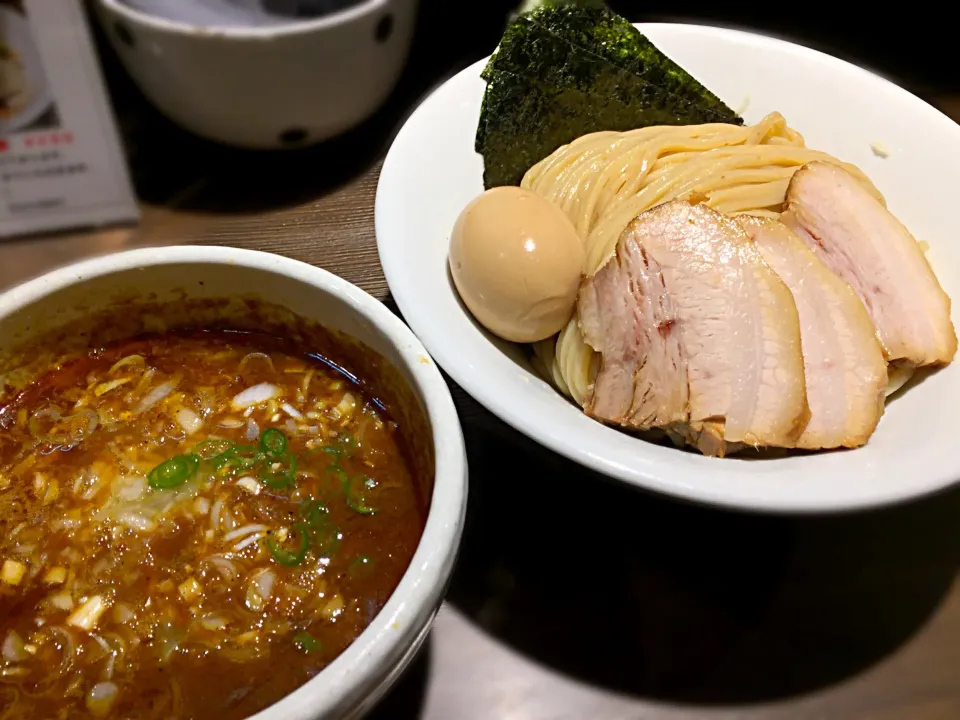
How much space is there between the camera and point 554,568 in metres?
0.97

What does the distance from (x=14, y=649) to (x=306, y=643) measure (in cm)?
27

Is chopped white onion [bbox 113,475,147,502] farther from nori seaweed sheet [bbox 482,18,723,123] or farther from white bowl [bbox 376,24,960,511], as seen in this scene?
nori seaweed sheet [bbox 482,18,723,123]

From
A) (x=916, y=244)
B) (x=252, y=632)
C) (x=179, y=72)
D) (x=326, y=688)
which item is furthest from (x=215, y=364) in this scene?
(x=916, y=244)

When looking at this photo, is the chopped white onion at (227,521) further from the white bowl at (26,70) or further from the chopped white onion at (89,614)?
the white bowl at (26,70)

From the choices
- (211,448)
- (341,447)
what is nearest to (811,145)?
(341,447)

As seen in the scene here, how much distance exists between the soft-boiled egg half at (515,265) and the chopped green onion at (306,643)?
0.48 metres

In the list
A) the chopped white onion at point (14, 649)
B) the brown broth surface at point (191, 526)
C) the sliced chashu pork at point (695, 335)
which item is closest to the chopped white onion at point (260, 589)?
the brown broth surface at point (191, 526)

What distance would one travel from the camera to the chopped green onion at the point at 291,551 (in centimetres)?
74

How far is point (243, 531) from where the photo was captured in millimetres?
756

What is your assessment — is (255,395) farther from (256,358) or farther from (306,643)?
(306,643)

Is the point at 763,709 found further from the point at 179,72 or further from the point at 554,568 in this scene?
the point at 179,72

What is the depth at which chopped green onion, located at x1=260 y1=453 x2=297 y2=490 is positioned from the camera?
79 centimetres

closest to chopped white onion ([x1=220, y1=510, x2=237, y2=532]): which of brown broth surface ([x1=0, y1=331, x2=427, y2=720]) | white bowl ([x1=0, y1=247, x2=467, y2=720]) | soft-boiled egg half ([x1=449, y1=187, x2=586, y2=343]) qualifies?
brown broth surface ([x1=0, y1=331, x2=427, y2=720])

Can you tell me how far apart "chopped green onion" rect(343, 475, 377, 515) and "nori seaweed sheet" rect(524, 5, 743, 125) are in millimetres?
748
